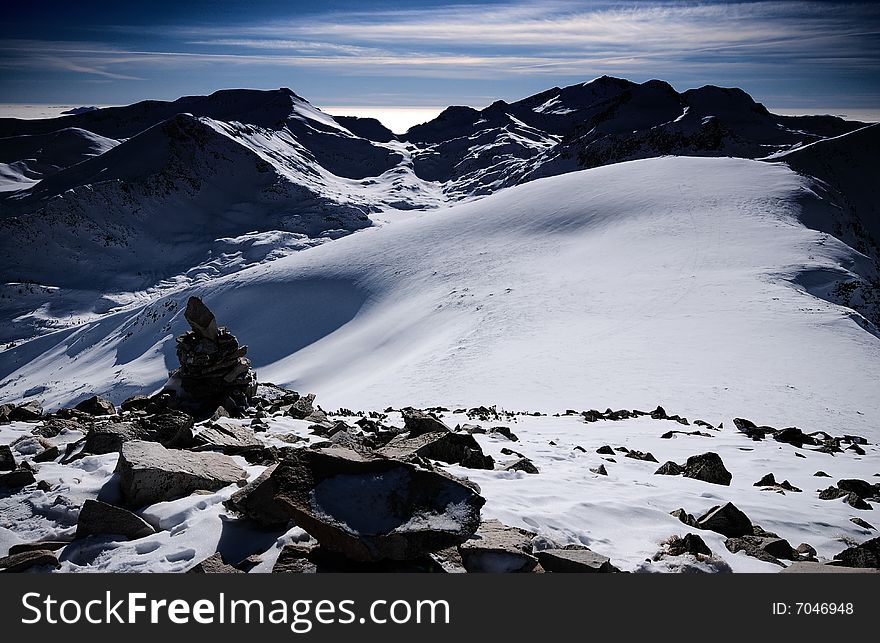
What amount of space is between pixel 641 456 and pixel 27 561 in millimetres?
7065

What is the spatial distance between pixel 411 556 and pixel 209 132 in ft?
389

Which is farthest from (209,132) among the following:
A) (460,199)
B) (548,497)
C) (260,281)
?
(548,497)

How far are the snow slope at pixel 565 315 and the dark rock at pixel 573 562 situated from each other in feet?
30.8

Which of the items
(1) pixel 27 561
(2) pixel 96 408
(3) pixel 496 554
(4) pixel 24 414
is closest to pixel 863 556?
(3) pixel 496 554

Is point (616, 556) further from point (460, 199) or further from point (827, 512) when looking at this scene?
point (460, 199)

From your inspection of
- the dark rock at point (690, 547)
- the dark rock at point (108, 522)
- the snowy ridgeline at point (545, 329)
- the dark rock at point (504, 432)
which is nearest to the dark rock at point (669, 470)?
the snowy ridgeline at point (545, 329)

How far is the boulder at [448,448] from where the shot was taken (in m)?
6.70

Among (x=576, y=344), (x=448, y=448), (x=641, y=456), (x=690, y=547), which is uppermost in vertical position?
(x=690, y=547)

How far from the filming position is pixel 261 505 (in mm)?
4496

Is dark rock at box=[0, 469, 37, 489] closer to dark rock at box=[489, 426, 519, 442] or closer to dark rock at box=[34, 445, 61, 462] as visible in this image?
dark rock at box=[34, 445, 61, 462]

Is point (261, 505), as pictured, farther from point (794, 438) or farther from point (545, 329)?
point (545, 329)

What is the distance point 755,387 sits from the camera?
1386 centimetres

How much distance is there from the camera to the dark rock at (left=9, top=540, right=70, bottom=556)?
418cm

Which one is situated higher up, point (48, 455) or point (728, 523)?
point (48, 455)
